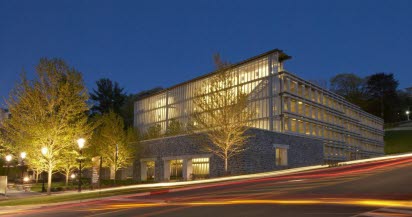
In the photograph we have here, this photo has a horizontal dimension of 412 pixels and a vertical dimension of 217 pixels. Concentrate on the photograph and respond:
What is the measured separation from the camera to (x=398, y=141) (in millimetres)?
106125

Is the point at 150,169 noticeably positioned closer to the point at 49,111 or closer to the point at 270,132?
the point at 270,132

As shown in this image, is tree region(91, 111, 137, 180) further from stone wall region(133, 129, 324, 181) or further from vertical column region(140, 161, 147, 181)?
stone wall region(133, 129, 324, 181)

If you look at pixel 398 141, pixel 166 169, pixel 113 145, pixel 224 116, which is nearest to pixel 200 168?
pixel 166 169

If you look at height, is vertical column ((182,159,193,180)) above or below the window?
below

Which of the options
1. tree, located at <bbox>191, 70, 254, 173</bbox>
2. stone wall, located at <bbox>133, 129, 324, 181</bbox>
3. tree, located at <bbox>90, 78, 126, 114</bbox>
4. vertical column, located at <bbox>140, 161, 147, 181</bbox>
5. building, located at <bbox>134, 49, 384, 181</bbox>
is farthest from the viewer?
tree, located at <bbox>90, 78, 126, 114</bbox>

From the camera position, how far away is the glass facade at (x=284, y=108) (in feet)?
176

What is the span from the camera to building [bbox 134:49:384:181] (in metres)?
45.5

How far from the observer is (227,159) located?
41719mm

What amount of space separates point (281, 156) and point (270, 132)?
4248 millimetres

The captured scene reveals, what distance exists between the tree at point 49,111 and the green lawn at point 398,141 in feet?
273

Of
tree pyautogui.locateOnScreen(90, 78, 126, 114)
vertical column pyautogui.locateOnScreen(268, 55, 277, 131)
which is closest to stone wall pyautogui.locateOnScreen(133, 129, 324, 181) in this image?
vertical column pyautogui.locateOnScreen(268, 55, 277, 131)

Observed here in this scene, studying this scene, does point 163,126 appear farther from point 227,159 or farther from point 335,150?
point 227,159

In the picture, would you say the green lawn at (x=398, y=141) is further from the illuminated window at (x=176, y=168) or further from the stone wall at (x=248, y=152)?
the illuminated window at (x=176, y=168)

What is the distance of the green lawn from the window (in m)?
56.6
